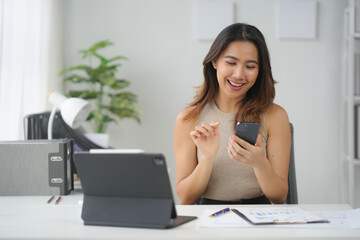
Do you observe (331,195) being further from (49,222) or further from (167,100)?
(49,222)

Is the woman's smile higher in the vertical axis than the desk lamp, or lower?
higher

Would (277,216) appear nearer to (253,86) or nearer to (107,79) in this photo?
(253,86)

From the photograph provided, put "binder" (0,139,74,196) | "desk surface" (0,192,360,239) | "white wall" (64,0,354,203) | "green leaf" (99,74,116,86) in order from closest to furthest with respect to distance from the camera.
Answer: "desk surface" (0,192,360,239) → "binder" (0,139,74,196) → "green leaf" (99,74,116,86) → "white wall" (64,0,354,203)

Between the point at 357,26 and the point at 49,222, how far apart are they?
2.95 meters

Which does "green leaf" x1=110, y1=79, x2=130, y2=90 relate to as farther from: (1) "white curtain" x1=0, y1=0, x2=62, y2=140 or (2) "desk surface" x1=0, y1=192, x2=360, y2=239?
(2) "desk surface" x1=0, y1=192, x2=360, y2=239

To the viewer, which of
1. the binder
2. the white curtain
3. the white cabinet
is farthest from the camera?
the white cabinet

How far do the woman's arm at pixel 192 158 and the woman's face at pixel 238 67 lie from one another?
0.23 metres

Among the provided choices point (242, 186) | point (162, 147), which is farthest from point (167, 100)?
point (242, 186)

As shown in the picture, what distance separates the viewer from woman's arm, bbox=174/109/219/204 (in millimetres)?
1718

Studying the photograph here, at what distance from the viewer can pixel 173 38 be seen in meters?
3.84

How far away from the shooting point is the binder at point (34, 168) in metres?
1.89

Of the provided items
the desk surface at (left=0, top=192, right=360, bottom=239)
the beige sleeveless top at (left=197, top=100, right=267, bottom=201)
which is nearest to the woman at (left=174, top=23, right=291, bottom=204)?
the beige sleeveless top at (left=197, top=100, right=267, bottom=201)

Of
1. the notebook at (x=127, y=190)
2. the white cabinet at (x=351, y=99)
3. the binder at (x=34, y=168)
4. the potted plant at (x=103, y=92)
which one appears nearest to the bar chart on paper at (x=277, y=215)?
the notebook at (x=127, y=190)

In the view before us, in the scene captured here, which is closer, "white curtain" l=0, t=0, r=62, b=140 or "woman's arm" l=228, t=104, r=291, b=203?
"woman's arm" l=228, t=104, r=291, b=203
